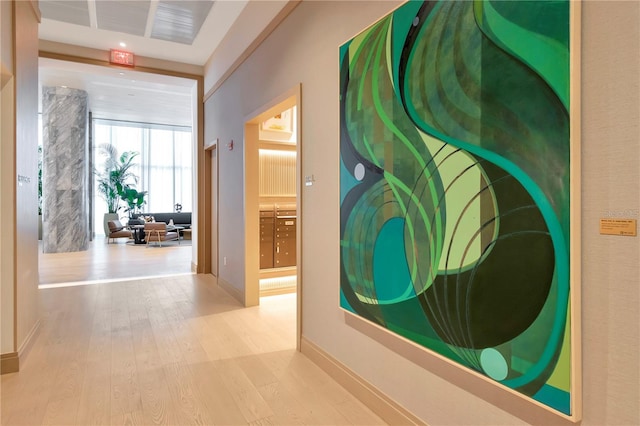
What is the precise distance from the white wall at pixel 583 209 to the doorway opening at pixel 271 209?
1.16 metres

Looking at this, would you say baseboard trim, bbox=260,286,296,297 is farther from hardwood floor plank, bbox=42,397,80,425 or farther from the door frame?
hardwood floor plank, bbox=42,397,80,425

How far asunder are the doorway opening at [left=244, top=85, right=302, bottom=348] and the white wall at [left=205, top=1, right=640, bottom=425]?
116 cm

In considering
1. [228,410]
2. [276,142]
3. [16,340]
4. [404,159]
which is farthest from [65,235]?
[404,159]

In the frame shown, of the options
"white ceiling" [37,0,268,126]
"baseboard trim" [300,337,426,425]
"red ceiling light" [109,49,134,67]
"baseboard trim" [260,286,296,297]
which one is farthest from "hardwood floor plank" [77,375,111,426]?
"red ceiling light" [109,49,134,67]

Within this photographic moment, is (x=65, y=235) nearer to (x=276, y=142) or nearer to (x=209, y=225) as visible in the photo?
(x=209, y=225)

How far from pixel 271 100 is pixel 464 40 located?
269 centimetres

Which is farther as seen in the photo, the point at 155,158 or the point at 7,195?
the point at 155,158

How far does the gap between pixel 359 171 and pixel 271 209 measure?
3588 millimetres

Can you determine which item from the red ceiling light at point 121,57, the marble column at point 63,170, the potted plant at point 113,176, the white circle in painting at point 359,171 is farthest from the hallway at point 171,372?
the potted plant at point 113,176

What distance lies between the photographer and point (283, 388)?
276 centimetres

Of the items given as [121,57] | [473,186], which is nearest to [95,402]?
[473,186]

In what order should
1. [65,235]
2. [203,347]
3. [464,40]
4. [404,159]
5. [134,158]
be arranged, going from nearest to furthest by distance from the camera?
A: [464,40], [404,159], [203,347], [65,235], [134,158]

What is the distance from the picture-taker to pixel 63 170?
1023cm

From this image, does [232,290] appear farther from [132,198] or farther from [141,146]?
[141,146]
